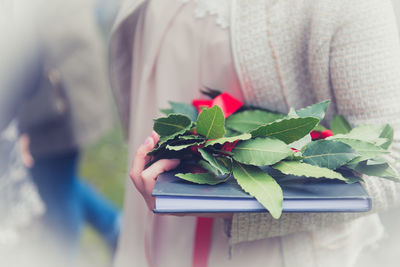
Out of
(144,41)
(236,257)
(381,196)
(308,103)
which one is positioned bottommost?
(236,257)

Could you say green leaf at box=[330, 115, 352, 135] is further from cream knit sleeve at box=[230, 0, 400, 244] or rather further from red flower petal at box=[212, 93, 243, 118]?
red flower petal at box=[212, 93, 243, 118]

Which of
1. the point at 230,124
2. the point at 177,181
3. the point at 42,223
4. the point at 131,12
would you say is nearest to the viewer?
the point at 177,181

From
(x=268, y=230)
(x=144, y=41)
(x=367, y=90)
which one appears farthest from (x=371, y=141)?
(x=144, y=41)

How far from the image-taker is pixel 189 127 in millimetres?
516

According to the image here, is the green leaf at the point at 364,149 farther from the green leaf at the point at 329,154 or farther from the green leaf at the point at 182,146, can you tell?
the green leaf at the point at 182,146

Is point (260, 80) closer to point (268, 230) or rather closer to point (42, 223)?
point (268, 230)

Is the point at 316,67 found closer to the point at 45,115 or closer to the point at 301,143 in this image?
the point at 301,143

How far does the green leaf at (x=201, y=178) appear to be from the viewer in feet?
1.56

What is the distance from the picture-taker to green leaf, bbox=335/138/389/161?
48 centimetres

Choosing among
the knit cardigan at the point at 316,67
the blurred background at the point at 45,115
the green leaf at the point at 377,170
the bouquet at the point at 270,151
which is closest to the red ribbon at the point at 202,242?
the knit cardigan at the point at 316,67

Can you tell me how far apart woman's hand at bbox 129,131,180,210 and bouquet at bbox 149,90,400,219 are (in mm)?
14

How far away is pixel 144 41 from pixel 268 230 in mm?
406

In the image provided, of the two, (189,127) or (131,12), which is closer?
(189,127)

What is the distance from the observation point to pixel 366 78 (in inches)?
22.5
